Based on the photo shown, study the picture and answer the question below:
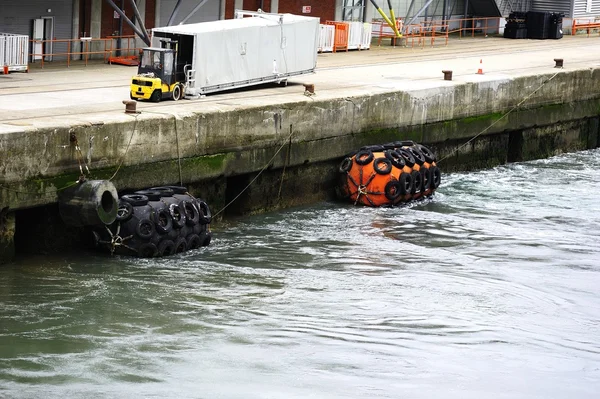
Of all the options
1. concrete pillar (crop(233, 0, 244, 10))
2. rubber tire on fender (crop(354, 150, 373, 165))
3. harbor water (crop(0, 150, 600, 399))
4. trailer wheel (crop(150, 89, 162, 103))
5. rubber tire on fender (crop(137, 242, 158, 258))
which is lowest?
harbor water (crop(0, 150, 600, 399))

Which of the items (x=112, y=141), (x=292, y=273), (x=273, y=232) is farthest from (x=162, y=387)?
(x=273, y=232)

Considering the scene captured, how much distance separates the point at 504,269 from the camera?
24.5 metres

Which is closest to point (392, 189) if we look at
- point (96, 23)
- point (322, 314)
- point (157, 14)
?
point (322, 314)

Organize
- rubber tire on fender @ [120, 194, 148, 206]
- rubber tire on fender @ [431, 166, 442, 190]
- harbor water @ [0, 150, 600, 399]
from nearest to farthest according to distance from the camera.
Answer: harbor water @ [0, 150, 600, 399], rubber tire on fender @ [120, 194, 148, 206], rubber tire on fender @ [431, 166, 442, 190]

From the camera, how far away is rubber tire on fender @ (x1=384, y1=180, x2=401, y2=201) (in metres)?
29.4

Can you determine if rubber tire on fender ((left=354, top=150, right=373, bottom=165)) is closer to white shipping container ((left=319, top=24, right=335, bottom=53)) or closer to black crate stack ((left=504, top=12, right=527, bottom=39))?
white shipping container ((left=319, top=24, right=335, bottom=53))

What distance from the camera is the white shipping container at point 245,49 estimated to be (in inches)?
1219

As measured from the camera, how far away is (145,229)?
23.5 meters

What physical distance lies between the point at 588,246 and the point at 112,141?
1034cm

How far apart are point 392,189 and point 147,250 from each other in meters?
7.77

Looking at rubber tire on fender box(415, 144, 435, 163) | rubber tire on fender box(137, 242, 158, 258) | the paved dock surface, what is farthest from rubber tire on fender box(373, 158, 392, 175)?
rubber tire on fender box(137, 242, 158, 258)

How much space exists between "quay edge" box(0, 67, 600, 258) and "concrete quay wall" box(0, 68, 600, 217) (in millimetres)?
26

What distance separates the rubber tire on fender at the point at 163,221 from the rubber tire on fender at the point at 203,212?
92 cm

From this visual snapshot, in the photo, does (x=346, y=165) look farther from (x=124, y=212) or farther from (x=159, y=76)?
(x=124, y=212)
